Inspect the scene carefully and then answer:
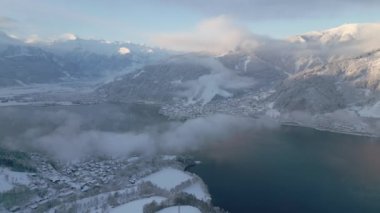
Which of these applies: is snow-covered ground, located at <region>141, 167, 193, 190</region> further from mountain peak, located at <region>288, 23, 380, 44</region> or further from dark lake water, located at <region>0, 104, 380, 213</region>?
mountain peak, located at <region>288, 23, 380, 44</region>

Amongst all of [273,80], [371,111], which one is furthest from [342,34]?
[371,111]

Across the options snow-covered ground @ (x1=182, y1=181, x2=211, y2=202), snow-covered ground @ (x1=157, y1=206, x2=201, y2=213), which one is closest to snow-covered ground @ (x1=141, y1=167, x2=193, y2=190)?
snow-covered ground @ (x1=182, y1=181, x2=211, y2=202)

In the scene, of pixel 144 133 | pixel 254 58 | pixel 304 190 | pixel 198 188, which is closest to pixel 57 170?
pixel 198 188

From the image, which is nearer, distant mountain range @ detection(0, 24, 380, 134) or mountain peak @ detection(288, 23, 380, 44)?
distant mountain range @ detection(0, 24, 380, 134)

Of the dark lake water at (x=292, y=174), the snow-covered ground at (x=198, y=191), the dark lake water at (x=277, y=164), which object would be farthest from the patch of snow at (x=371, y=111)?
the snow-covered ground at (x=198, y=191)

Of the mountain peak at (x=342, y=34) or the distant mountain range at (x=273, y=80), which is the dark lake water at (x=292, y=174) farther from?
the mountain peak at (x=342, y=34)

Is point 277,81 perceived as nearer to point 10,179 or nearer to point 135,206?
point 10,179
